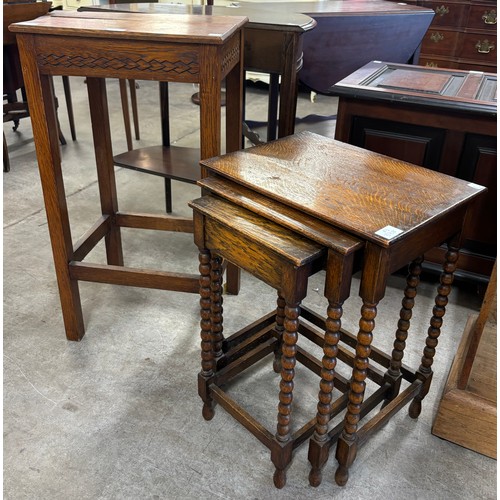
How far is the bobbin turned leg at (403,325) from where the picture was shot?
144cm

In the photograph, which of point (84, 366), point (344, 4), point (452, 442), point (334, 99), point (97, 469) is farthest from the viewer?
point (334, 99)

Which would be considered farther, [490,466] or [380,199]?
[490,466]

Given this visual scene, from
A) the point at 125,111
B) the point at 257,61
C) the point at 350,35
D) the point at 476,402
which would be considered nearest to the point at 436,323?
the point at 476,402

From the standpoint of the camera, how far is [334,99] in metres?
4.96

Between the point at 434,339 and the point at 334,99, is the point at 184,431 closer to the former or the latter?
the point at 434,339

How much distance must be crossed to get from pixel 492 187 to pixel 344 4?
187 cm

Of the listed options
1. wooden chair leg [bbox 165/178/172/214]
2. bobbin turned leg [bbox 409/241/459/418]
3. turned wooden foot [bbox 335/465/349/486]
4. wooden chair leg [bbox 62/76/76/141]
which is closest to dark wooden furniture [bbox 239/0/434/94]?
wooden chair leg [bbox 165/178/172/214]

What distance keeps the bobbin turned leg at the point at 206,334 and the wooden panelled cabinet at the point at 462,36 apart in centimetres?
398

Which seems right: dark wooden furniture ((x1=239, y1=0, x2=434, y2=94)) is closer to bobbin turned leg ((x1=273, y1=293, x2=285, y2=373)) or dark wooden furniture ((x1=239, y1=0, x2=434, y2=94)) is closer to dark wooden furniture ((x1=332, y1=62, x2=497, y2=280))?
dark wooden furniture ((x1=332, y1=62, x2=497, y2=280))

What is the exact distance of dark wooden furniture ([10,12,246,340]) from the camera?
1.40m

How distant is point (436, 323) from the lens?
4.79ft

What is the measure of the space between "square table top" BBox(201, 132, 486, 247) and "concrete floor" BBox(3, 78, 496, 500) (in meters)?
0.73

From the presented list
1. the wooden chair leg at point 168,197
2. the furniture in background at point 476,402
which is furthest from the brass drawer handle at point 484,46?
the furniture in background at point 476,402

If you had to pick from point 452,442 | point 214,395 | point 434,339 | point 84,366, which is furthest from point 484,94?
point 84,366
